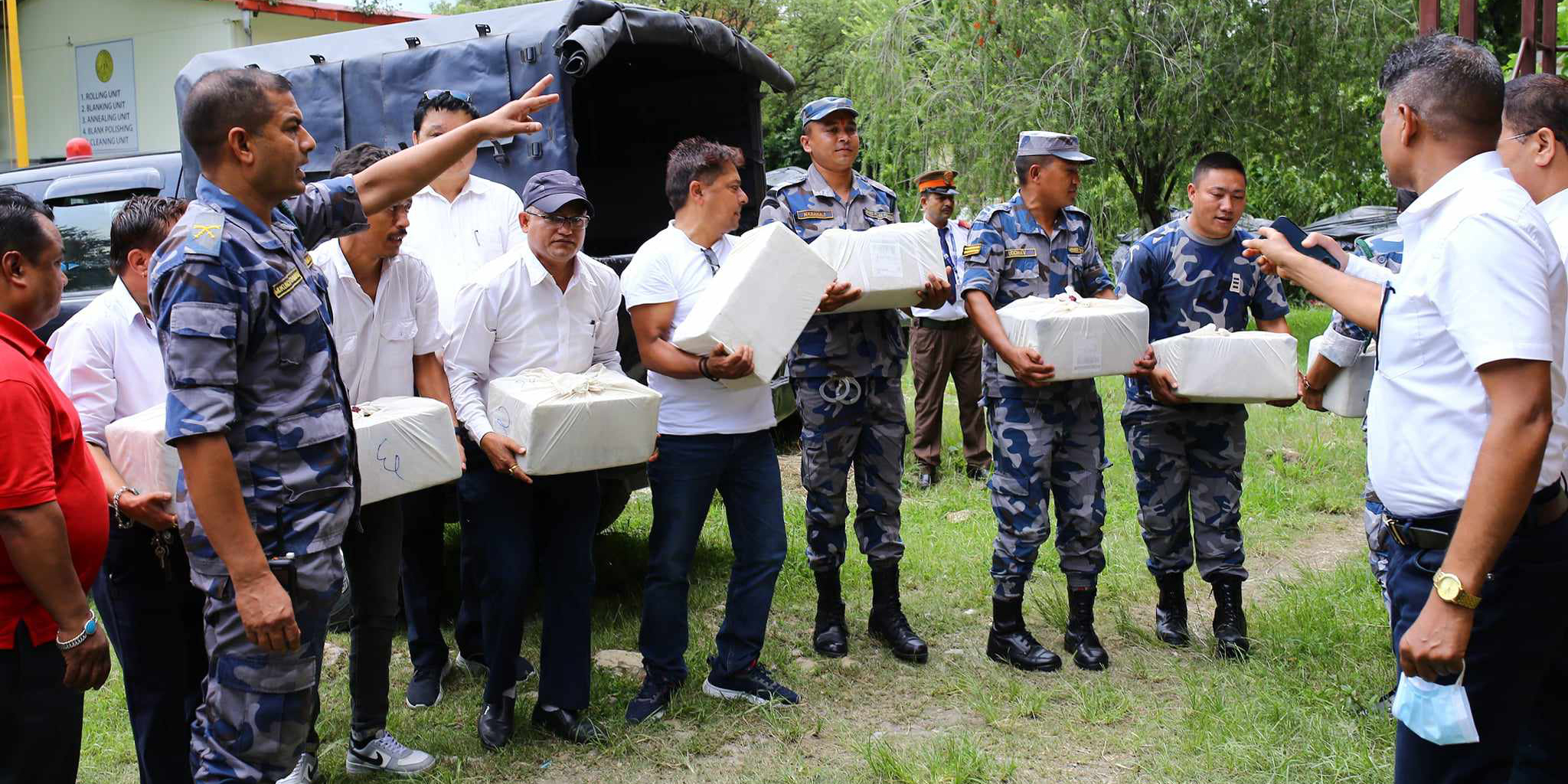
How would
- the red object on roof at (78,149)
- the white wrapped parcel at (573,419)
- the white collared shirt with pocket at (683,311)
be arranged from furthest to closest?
the red object on roof at (78,149) → the white collared shirt with pocket at (683,311) → the white wrapped parcel at (573,419)

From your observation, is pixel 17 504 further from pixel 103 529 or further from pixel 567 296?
pixel 567 296

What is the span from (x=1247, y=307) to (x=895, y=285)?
4.90ft

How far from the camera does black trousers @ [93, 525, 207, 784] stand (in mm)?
3107

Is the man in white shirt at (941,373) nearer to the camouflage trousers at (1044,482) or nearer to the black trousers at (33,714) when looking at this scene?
the camouflage trousers at (1044,482)

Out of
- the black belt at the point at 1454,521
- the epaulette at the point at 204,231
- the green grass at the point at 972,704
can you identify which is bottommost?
the green grass at the point at 972,704

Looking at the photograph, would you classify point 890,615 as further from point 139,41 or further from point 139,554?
point 139,41

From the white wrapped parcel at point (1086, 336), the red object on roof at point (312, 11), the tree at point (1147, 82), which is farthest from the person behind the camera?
the red object on roof at point (312, 11)

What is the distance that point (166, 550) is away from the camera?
10.0 feet

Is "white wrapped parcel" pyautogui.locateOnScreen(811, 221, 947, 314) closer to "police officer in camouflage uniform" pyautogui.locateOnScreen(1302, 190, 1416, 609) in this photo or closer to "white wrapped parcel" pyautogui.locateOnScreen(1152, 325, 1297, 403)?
"white wrapped parcel" pyautogui.locateOnScreen(1152, 325, 1297, 403)

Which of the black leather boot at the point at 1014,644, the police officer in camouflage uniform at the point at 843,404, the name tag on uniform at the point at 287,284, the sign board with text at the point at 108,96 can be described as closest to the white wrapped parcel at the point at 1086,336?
the police officer in camouflage uniform at the point at 843,404

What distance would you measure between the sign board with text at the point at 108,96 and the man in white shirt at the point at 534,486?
Answer: 13592 mm

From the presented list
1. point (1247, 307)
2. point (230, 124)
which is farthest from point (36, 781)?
point (1247, 307)

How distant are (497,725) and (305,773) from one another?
0.58 m

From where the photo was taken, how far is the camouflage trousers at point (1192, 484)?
178 inches
